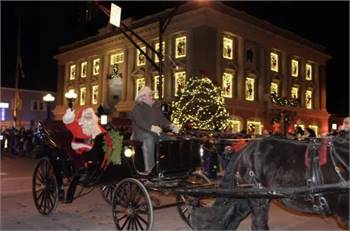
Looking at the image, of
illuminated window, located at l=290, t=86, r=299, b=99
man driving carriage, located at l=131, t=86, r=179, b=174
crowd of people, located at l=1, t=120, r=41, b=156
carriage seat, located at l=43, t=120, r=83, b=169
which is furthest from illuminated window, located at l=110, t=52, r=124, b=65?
man driving carriage, located at l=131, t=86, r=179, b=174

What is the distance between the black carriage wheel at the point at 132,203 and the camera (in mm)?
7032

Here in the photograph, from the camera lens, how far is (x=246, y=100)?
4225cm

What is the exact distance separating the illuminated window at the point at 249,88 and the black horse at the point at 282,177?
37542 millimetres

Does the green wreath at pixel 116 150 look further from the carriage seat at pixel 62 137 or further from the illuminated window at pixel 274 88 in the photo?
the illuminated window at pixel 274 88

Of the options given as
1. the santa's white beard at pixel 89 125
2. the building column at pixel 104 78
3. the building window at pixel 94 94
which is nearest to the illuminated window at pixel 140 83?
the building column at pixel 104 78

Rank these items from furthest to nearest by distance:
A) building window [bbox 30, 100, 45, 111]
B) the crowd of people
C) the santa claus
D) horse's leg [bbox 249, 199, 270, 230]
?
building window [bbox 30, 100, 45, 111], the crowd of people, the santa claus, horse's leg [bbox 249, 199, 270, 230]

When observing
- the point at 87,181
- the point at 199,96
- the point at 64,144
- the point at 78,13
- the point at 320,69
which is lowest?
the point at 87,181

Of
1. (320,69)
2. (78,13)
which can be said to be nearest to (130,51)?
(320,69)

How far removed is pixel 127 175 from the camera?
8.11 meters

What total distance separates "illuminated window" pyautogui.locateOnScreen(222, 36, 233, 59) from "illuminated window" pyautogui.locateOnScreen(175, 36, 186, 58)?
3.49 m

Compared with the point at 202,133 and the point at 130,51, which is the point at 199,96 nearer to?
the point at 202,133

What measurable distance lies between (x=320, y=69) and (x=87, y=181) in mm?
48734

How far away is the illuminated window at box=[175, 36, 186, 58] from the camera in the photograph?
40.5 metres

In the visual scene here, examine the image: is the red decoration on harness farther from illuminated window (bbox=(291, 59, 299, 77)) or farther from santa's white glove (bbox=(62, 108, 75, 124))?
illuminated window (bbox=(291, 59, 299, 77))
